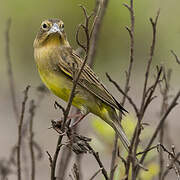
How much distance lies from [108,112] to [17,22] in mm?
7021

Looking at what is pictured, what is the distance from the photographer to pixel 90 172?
25.7 ft

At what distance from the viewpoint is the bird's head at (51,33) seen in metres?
4.54

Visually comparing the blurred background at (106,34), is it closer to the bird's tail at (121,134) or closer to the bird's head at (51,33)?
the bird's head at (51,33)

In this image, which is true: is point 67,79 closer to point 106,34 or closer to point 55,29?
point 55,29

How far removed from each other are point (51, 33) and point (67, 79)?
0.46 m

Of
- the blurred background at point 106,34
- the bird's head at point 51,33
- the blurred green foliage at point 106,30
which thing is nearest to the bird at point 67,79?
the bird's head at point 51,33

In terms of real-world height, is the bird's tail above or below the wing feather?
below

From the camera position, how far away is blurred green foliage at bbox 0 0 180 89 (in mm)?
10719

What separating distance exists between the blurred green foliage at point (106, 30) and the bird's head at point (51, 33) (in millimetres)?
5820

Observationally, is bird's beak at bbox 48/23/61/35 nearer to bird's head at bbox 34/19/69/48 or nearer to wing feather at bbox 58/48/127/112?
bird's head at bbox 34/19/69/48

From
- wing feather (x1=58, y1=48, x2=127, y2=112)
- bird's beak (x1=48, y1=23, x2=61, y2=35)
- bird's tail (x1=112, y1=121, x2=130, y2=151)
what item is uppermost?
bird's beak (x1=48, y1=23, x2=61, y2=35)

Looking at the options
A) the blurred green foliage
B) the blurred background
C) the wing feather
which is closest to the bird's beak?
the wing feather

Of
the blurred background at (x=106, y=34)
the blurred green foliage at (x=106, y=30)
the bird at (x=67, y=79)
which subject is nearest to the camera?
the bird at (x=67, y=79)

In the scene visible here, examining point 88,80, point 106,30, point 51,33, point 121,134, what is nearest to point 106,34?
point 106,30
